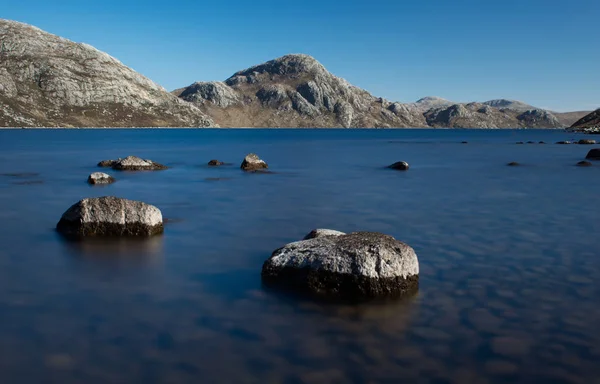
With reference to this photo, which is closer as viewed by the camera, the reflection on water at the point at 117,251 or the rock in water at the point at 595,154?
the reflection on water at the point at 117,251

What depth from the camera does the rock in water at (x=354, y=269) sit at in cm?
1343

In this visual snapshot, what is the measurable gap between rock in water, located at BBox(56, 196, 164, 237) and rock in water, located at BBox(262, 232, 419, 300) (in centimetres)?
826

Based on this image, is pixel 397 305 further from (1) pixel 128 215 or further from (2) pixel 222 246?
(1) pixel 128 215

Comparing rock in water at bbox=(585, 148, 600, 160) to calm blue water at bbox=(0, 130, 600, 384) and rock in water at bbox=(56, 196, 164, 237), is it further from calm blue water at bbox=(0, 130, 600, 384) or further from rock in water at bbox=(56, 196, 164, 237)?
rock in water at bbox=(56, 196, 164, 237)

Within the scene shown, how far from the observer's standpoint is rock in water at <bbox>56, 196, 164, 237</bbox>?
19.6 meters

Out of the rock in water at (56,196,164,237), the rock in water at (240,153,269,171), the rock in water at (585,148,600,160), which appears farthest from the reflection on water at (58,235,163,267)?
the rock in water at (585,148,600,160)

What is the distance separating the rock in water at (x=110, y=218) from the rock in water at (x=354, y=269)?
8259mm

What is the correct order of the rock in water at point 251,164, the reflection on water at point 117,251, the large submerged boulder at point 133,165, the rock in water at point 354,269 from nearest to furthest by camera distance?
the rock in water at point 354,269
the reflection on water at point 117,251
the large submerged boulder at point 133,165
the rock in water at point 251,164

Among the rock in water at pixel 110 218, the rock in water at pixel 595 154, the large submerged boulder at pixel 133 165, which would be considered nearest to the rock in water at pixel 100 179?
the large submerged boulder at pixel 133 165

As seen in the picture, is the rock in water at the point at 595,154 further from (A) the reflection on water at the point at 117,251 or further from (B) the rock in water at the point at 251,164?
(A) the reflection on water at the point at 117,251

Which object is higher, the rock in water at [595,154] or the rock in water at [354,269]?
the rock in water at [595,154]

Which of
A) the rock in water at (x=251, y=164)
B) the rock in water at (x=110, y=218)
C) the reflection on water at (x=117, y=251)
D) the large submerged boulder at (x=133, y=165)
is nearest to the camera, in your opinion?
the reflection on water at (x=117, y=251)

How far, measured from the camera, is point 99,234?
1984cm

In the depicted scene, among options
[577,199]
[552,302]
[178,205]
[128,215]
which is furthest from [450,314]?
[577,199]
